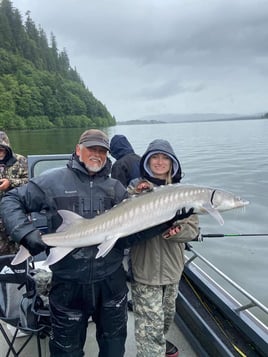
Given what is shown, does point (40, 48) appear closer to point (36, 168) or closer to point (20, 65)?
point (20, 65)

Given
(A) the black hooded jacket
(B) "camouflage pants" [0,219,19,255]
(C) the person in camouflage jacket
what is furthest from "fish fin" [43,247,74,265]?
(A) the black hooded jacket

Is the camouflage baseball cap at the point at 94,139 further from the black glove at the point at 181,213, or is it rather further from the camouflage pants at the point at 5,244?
the camouflage pants at the point at 5,244

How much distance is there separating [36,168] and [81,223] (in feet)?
9.24

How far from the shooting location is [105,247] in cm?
233

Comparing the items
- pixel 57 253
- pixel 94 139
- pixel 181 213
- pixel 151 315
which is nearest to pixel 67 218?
pixel 57 253

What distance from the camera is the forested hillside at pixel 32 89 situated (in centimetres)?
7644

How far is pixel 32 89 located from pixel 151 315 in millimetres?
86923

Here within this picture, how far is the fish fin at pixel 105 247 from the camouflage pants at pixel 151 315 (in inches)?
22.1

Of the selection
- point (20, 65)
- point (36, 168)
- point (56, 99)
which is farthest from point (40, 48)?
point (36, 168)

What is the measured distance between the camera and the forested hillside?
7644cm

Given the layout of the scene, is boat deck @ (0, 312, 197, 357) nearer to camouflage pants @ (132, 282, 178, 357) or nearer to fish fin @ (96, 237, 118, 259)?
camouflage pants @ (132, 282, 178, 357)

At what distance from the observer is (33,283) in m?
2.94

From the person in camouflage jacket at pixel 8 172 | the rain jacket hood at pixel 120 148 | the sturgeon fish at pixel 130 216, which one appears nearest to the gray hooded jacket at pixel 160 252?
the sturgeon fish at pixel 130 216

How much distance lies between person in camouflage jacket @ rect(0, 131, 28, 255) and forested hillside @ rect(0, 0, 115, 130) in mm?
66884
